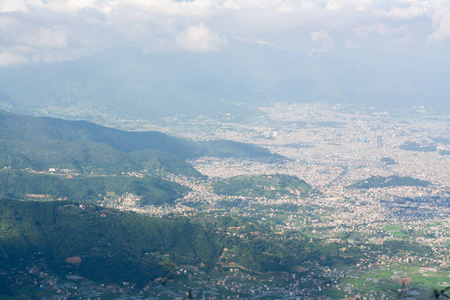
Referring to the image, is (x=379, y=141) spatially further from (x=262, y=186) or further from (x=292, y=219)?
(x=292, y=219)

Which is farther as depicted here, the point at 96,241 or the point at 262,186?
the point at 262,186

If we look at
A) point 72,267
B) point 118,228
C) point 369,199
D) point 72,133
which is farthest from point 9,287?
point 72,133

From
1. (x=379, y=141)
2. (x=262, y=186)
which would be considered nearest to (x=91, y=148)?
(x=262, y=186)

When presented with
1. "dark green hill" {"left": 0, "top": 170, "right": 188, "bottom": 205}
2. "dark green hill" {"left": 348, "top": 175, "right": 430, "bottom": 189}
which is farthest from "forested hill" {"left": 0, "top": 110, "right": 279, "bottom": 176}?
"dark green hill" {"left": 348, "top": 175, "right": 430, "bottom": 189}

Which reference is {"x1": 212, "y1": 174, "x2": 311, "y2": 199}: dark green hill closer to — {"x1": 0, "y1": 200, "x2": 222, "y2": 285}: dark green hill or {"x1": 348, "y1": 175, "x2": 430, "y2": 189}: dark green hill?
{"x1": 348, "y1": 175, "x2": 430, "y2": 189}: dark green hill

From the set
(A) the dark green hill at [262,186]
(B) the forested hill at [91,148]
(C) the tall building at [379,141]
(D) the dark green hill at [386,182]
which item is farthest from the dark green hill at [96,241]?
(C) the tall building at [379,141]

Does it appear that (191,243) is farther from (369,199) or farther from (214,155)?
(214,155)
